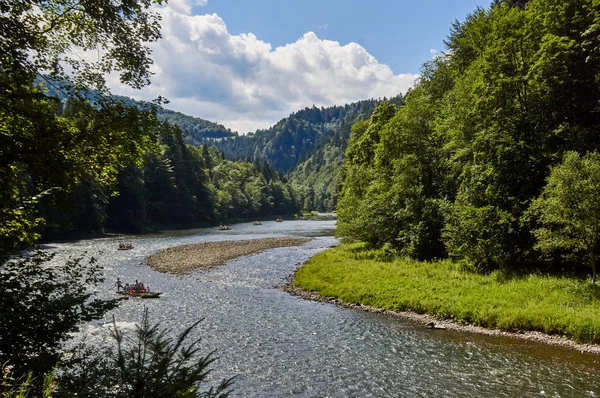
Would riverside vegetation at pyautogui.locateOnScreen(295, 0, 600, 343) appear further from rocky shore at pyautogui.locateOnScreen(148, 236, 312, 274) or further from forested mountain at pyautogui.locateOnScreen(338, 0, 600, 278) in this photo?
rocky shore at pyautogui.locateOnScreen(148, 236, 312, 274)

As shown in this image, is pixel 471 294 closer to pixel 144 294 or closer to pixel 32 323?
pixel 32 323

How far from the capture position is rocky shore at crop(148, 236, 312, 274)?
152 feet

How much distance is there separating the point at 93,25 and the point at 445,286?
26.7m

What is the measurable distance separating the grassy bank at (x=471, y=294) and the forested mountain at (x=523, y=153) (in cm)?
230

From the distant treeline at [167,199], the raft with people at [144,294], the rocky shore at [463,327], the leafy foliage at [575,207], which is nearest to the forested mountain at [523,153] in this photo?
the leafy foliage at [575,207]

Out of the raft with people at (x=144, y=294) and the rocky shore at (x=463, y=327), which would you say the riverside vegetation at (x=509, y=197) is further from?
the raft with people at (x=144, y=294)

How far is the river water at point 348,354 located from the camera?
617 inches

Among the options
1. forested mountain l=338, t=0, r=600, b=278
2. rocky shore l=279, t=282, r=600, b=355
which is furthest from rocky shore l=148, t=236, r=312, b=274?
forested mountain l=338, t=0, r=600, b=278

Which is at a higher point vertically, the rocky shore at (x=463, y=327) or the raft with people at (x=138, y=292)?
the raft with people at (x=138, y=292)

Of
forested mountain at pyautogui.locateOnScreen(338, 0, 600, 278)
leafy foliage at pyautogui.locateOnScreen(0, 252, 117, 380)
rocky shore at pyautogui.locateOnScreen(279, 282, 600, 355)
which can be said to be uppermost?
forested mountain at pyautogui.locateOnScreen(338, 0, 600, 278)

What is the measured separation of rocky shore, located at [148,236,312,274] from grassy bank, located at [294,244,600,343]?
16.1m

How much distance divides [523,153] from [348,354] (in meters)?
21.2

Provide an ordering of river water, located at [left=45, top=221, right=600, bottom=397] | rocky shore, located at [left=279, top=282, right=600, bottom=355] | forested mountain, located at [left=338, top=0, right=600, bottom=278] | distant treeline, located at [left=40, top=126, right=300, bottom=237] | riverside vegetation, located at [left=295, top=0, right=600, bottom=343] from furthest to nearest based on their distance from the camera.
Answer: distant treeline, located at [left=40, top=126, right=300, bottom=237]
forested mountain, located at [left=338, top=0, right=600, bottom=278]
riverside vegetation, located at [left=295, top=0, right=600, bottom=343]
rocky shore, located at [left=279, top=282, right=600, bottom=355]
river water, located at [left=45, top=221, right=600, bottom=397]

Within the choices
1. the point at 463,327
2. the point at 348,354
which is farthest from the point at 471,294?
the point at 348,354
